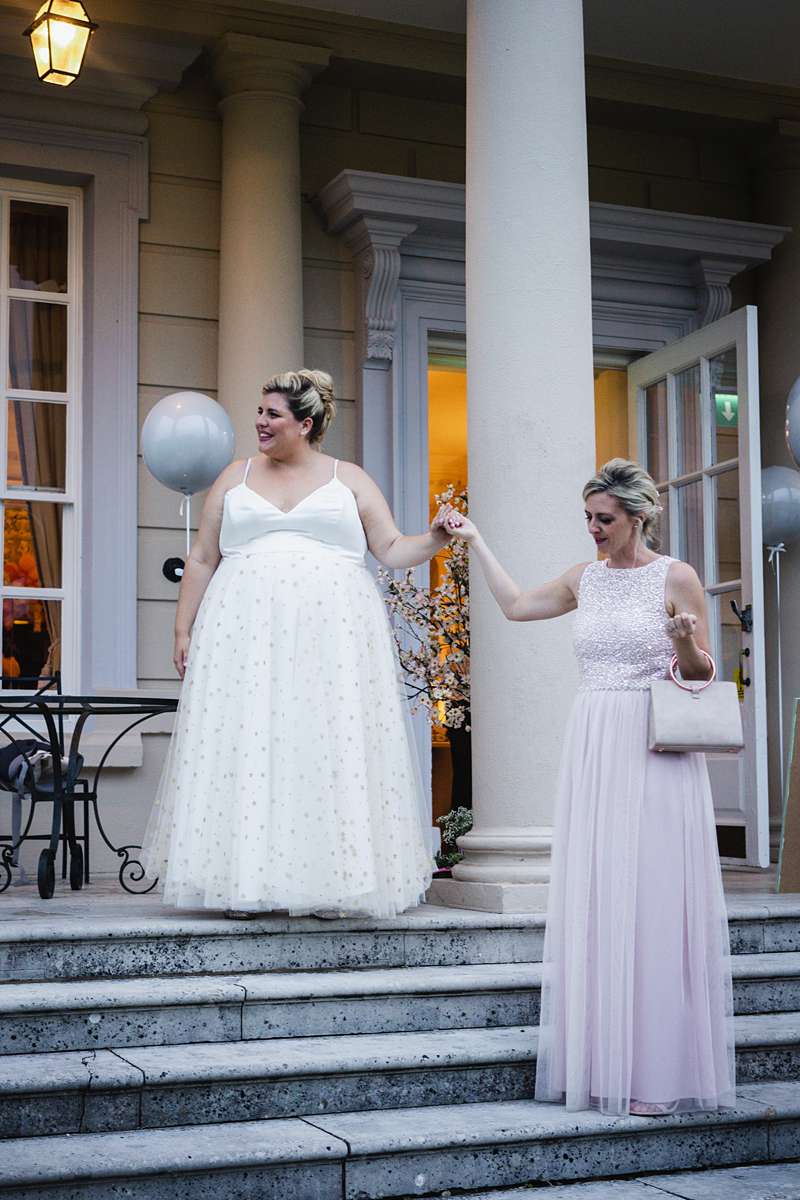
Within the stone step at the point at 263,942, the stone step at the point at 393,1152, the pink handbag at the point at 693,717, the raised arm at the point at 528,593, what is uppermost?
the raised arm at the point at 528,593

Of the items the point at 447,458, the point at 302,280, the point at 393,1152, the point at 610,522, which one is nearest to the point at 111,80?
the point at 302,280

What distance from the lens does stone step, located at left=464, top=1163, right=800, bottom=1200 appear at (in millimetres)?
3381

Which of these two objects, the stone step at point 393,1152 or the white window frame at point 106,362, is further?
the white window frame at point 106,362

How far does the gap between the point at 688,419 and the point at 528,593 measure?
3333mm

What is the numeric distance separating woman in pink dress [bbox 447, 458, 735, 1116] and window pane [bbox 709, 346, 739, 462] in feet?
10.5

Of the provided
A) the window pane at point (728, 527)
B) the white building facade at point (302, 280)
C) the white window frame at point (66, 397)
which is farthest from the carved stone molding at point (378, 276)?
the window pane at point (728, 527)

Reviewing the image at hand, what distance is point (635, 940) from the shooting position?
3.65m

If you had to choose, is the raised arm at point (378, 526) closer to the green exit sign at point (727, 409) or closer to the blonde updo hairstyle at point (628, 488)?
the blonde updo hairstyle at point (628, 488)

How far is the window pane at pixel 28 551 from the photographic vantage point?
666cm

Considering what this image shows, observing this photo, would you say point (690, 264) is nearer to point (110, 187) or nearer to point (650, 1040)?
point (110, 187)

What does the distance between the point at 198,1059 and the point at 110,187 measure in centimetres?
429

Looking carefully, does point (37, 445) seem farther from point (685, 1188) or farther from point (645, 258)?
point (685, 1188)

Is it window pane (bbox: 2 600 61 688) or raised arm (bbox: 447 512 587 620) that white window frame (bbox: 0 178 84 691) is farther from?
raised arm (bbox: 447 512 587 620)

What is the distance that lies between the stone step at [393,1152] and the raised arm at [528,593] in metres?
1.25
